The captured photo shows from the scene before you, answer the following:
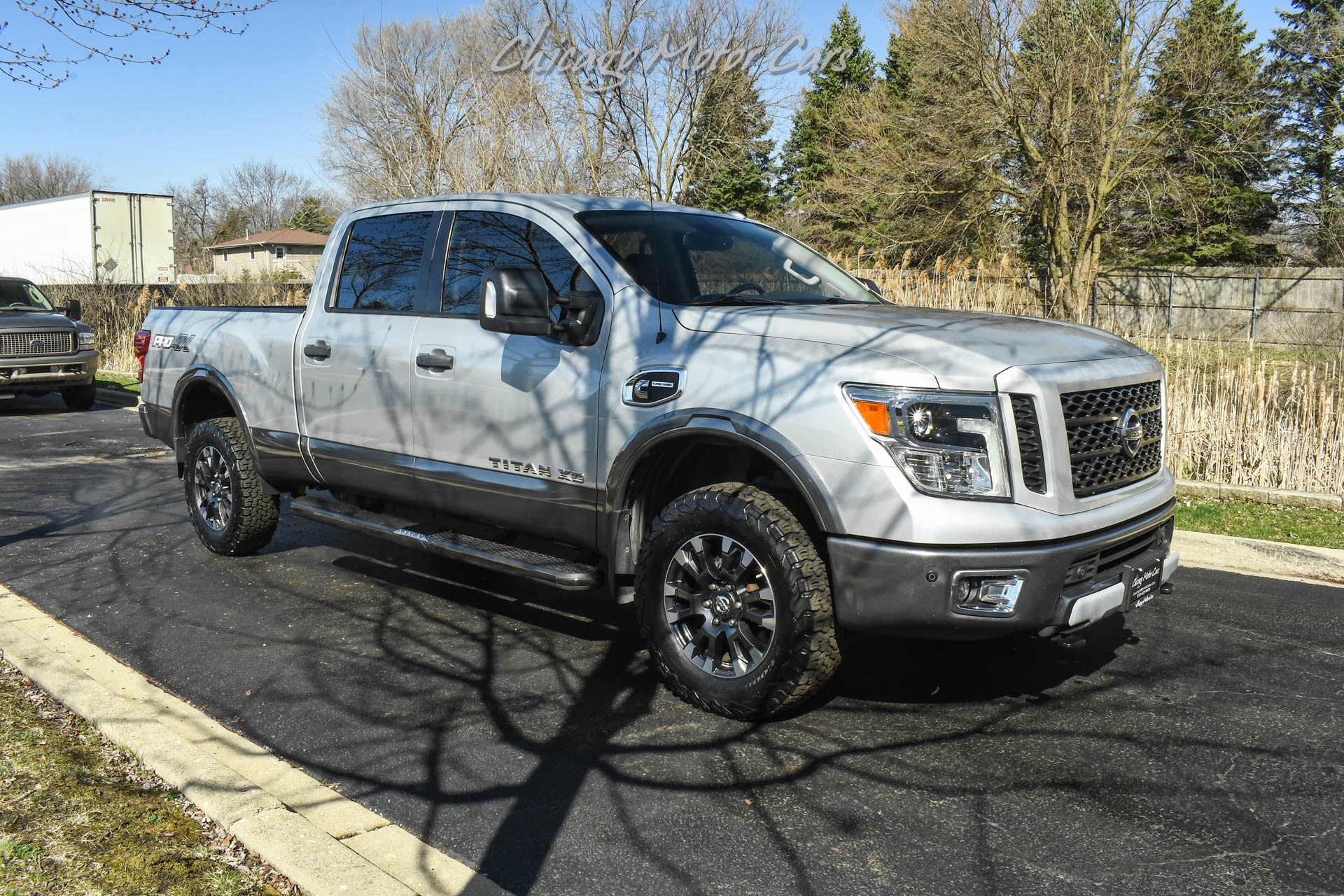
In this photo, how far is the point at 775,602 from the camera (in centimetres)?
418

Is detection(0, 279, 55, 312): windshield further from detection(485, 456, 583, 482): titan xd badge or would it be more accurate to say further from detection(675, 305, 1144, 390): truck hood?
detection(675, 305, 1144, 390): truck hood

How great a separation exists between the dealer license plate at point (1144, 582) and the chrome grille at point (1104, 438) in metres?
0.33

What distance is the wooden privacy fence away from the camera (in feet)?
97.3

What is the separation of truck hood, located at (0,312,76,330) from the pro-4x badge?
13.7 metres

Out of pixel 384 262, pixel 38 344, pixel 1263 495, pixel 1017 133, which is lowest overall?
pixel 1263 495

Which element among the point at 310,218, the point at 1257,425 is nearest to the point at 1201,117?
the point at 1257,425

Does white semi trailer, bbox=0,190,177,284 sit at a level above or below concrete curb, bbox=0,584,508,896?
above

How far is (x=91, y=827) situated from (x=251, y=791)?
0.46 meters

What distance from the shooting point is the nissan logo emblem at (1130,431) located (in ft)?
14.4

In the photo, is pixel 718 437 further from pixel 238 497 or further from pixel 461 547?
pixel 238 497

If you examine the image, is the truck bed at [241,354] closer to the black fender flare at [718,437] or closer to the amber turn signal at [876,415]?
the black fender flare at [718,437]

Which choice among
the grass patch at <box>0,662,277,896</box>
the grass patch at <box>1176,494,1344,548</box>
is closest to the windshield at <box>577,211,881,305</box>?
the grass patch at <box>0,662,277,896</box>

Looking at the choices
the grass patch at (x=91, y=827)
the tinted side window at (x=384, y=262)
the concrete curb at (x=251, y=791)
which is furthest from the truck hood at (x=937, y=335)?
the grass patch at (x=91, y=827)

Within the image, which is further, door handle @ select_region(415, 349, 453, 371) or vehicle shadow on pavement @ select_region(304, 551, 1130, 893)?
door handle @ select_region(415, 349, 453, 371)
